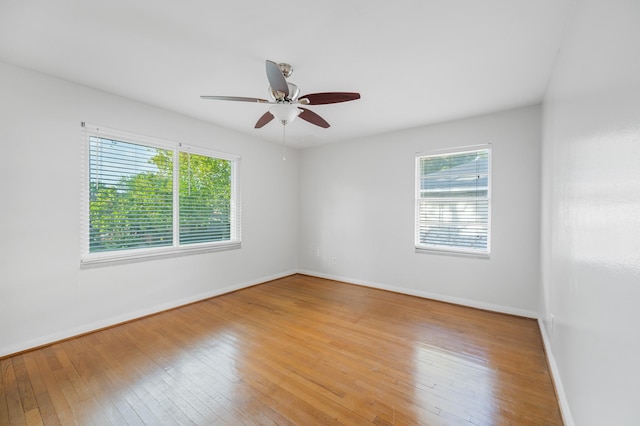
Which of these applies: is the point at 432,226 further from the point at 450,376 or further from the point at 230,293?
the point at 230,293

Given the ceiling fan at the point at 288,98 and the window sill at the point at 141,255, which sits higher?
the ceiling fan at the point at 288,98

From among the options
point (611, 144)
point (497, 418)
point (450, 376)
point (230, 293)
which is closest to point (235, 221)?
point (230, 293)

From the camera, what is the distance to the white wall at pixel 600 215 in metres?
0.84

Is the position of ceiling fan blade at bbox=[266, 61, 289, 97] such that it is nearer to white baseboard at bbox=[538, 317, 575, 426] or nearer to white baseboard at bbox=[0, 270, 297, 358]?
white baseboard at bbox=[538, 317, 575, 426]

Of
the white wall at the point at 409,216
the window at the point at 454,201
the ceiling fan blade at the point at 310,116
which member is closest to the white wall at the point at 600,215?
the white wall at the point at 409,216

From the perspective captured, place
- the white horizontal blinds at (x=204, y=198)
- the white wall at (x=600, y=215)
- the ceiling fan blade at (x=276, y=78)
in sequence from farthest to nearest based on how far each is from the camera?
the white horizontal blinds at (x=204, y=198) < the ceiling fan blade at (x=276, y=78) < the white wall at (x=600, y=215)

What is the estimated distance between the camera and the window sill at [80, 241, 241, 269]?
277 cm

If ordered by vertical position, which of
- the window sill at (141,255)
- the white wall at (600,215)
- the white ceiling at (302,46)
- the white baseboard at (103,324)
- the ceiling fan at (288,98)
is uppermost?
the white ceiling at (302,46)

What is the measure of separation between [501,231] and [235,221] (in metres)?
3.90

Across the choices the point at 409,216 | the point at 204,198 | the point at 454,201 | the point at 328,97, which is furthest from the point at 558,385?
the point at 204,198

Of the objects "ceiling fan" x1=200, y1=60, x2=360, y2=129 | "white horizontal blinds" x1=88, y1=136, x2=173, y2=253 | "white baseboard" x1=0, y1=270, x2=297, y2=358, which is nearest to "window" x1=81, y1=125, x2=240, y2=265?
"white horizontal blinds" x1=88, y1=136, x2=173, y2=253

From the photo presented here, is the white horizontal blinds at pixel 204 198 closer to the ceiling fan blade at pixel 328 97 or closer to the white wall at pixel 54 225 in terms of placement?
the white wall at pixel 54 225

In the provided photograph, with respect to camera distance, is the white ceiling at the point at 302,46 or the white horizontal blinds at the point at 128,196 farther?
the white horizontal blinds at the point at 128,196

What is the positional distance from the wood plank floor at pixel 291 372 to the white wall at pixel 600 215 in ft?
1.86
